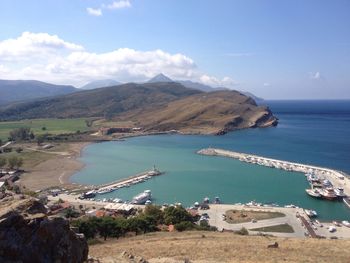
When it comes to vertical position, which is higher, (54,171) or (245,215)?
(245,215)

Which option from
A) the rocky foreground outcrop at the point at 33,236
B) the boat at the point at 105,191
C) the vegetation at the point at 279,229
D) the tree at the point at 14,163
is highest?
the rocky foreground outcrop at the point at 33,236

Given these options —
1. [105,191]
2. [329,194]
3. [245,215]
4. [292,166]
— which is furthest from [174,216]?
[292,166]

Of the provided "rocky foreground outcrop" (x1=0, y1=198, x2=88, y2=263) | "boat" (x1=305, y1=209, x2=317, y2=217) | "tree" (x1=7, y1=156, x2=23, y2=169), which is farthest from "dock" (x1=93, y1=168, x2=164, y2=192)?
"rocky foreground outcrop" (x1=0, y1=198, x2=88, y2=263)

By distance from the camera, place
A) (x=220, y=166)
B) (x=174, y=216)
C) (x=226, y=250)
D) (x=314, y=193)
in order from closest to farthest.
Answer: (x=226, y=250), (x=174, y=216), (x=314, y=193), (x=220, y=166)

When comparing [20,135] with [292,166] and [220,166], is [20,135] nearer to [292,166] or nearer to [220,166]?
[220,166]

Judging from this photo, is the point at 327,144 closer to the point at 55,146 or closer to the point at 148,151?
the point at 148,151

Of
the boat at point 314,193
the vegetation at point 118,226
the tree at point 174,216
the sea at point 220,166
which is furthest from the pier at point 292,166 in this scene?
the vegetation at point 118,226

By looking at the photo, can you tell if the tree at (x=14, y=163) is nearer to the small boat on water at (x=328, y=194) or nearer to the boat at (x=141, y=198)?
the boat at (x=141, y=198)
